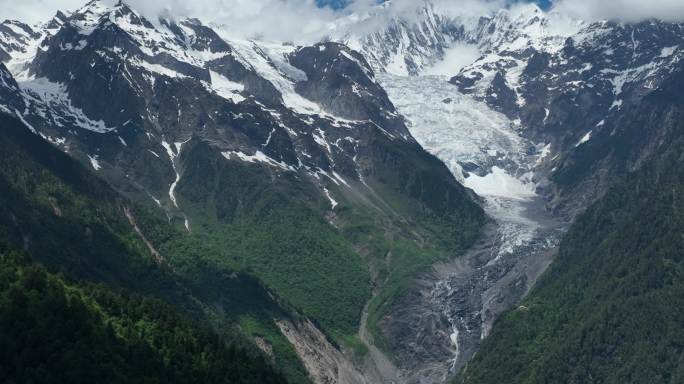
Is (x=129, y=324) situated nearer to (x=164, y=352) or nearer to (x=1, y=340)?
(x=164, y=352)

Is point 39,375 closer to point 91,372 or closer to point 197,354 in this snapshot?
point 91,372

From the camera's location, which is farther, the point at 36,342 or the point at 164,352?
the point at 164,352

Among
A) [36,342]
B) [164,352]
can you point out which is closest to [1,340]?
[36,342]

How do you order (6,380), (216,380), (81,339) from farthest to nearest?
(216,380) < (81,339) < (6,380)

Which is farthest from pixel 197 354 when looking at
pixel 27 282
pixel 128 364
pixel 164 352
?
pixel 27 282

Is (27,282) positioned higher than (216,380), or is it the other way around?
(27,282)


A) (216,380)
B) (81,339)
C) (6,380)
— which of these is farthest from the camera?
(216,380)
